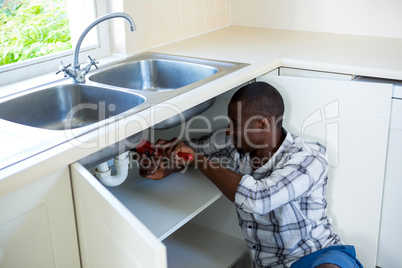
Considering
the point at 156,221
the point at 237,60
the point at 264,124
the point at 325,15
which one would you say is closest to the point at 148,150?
the point at 156,221

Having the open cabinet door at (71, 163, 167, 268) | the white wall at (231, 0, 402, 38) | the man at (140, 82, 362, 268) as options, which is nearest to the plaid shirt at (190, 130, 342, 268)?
the man at (140, 82, 362, 268)

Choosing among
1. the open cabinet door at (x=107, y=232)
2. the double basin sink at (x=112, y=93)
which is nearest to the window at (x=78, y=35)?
the double basin sink at (x=112, y=93)

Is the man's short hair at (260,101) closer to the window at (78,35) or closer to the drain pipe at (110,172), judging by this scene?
the drain pipe at (110,172)

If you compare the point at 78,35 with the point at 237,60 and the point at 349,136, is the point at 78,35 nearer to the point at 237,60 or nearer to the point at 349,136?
the point at 237,60

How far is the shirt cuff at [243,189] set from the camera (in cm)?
148

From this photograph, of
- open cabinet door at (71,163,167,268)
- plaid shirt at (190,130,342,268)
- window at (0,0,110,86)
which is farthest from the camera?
window at (0,0,110,86)

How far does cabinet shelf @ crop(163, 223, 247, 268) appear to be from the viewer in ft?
6.25

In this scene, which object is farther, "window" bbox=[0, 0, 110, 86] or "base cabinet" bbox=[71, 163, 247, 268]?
"window" bbox=[0, 0, 110, 86]

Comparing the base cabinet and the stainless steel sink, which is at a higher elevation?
the stainless steel sink

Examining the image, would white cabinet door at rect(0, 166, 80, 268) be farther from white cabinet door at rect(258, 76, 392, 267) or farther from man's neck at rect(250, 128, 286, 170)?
white cabinet door at rect(258, 76, 392, 267)

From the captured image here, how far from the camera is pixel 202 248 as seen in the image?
1.99 metres

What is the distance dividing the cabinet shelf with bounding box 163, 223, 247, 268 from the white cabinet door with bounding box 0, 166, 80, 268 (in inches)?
27.8

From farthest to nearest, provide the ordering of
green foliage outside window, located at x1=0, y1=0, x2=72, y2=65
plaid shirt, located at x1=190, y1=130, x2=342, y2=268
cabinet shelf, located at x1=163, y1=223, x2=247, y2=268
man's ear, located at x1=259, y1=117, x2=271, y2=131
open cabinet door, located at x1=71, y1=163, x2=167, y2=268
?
green foliage outside window, located at x1=0, y1=0, x2=72, y2=65 < cabinet shelf, located at x1=163, y1=223, x2=247, y2=268 < man's ear, located at x1=259, y1=117, x2=271, y2=131 < plaid shirt, located at x1=190, y1=130, x2=342, y2=268 < open cabinet door, located at x1=71, y1=163, x2=167, y2=268

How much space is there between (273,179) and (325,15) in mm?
1127
